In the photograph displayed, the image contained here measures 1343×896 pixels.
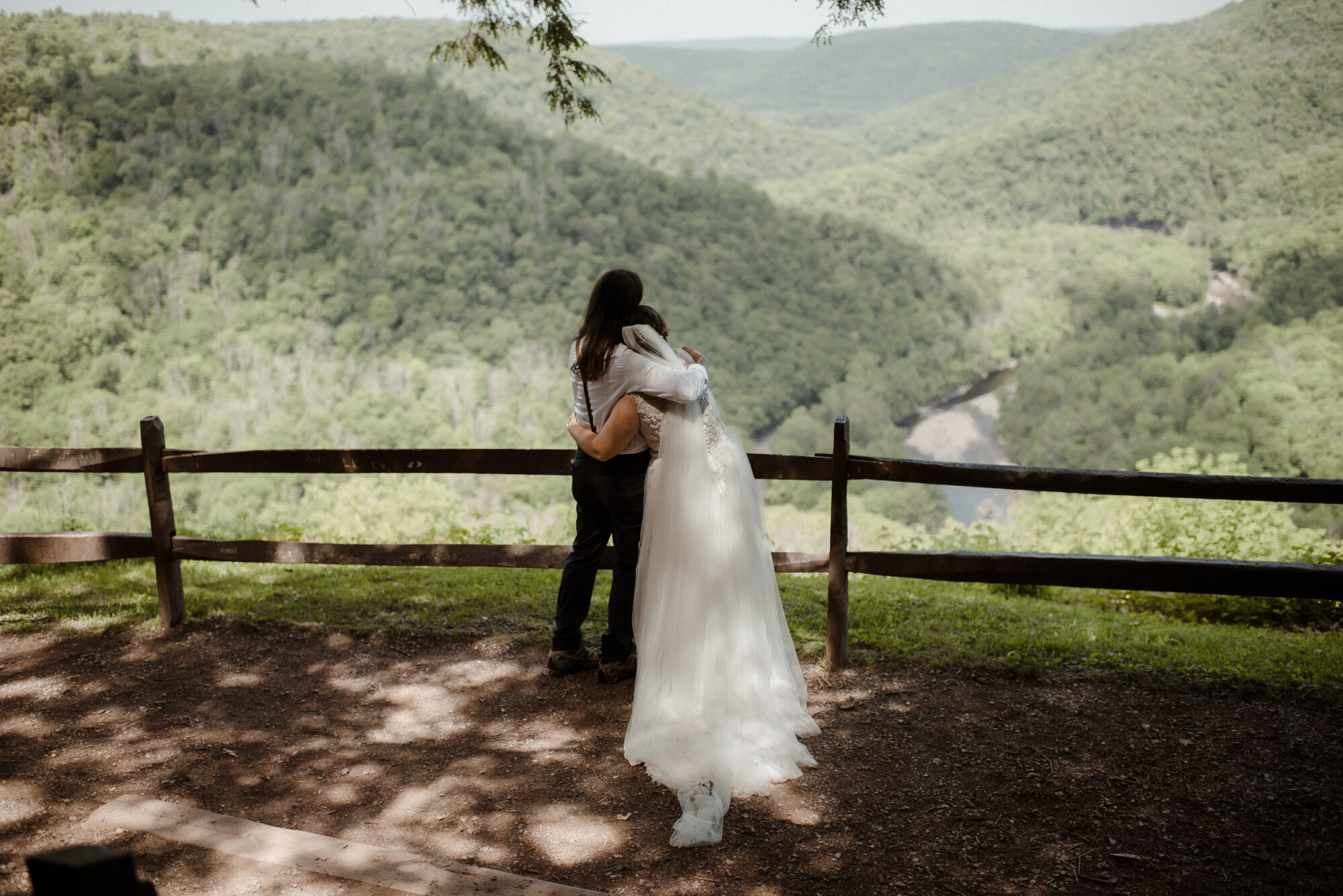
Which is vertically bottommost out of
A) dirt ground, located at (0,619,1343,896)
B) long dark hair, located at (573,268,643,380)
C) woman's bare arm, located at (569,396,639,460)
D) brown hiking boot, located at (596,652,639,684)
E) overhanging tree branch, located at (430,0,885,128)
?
dirt ground, located at (0,619,1343,896)

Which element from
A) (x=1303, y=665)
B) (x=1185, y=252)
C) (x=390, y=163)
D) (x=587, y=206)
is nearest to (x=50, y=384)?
(x=390, y=163)

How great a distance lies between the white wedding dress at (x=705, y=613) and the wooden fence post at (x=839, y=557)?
1.68 ft

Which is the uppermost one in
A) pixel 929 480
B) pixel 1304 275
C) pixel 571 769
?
pixel 1304 275

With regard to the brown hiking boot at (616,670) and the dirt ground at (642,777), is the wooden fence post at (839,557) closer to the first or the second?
the dirt ground at (642,777)

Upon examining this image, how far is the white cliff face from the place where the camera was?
221ft

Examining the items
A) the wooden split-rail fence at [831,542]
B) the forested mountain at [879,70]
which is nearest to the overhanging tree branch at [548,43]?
the wooden split-rail fence at [831,542]

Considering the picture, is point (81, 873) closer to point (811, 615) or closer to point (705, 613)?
point (705, 613)

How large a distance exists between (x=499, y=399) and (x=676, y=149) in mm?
65084

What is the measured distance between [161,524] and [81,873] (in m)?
4.11

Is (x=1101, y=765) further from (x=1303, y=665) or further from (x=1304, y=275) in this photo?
(x=1304, y=275)

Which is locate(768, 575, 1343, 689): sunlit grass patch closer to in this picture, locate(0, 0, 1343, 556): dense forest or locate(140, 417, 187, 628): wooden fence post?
locate(140, 417, 187, 628): wooden fence post

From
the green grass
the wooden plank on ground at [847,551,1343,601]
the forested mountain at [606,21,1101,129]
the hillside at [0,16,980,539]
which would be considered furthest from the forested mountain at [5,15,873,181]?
the wooden plank on ground at [847,551,1343,601]

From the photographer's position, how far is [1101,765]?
10.2 feet

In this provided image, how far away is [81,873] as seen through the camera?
96 centimetres
